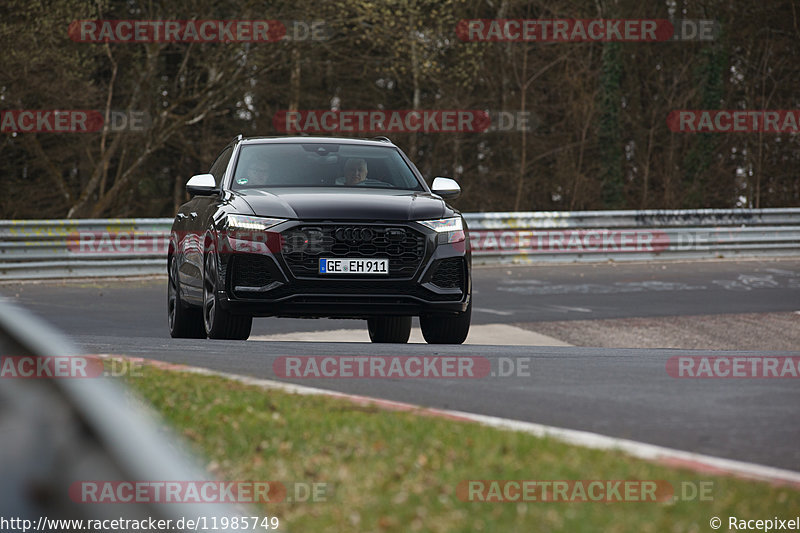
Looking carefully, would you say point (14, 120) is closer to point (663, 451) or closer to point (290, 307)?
point (290, 307)

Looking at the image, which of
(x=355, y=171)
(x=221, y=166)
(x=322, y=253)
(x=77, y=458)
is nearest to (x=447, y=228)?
(x=322, y=253)

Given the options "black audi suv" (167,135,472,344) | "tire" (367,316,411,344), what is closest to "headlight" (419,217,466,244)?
"black audi suv" (167,135,472,344)

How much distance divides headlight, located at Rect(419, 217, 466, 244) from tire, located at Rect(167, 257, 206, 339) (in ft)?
9.63

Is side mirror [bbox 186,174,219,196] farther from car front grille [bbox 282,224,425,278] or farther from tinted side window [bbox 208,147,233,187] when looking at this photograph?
car front grille [bbox 282,224,425,278]

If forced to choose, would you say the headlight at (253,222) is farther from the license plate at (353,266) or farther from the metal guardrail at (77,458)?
the metal guardrail at (77,458)

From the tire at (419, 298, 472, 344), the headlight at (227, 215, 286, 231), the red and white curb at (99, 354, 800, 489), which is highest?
the headlight at (227, 215, 286, 231)

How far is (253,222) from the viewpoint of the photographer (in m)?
10.3

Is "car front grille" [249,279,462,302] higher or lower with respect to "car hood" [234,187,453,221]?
lower

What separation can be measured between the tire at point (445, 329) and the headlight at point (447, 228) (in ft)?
3.14

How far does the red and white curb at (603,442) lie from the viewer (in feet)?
18.0

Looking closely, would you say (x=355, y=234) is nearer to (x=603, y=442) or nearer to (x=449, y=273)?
(x=449, y=273)

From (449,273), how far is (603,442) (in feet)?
15.4

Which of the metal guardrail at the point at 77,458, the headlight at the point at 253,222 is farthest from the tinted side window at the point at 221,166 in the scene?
the metal guardrail at the point at 77,458

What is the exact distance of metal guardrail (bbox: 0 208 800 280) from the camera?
20.7m
